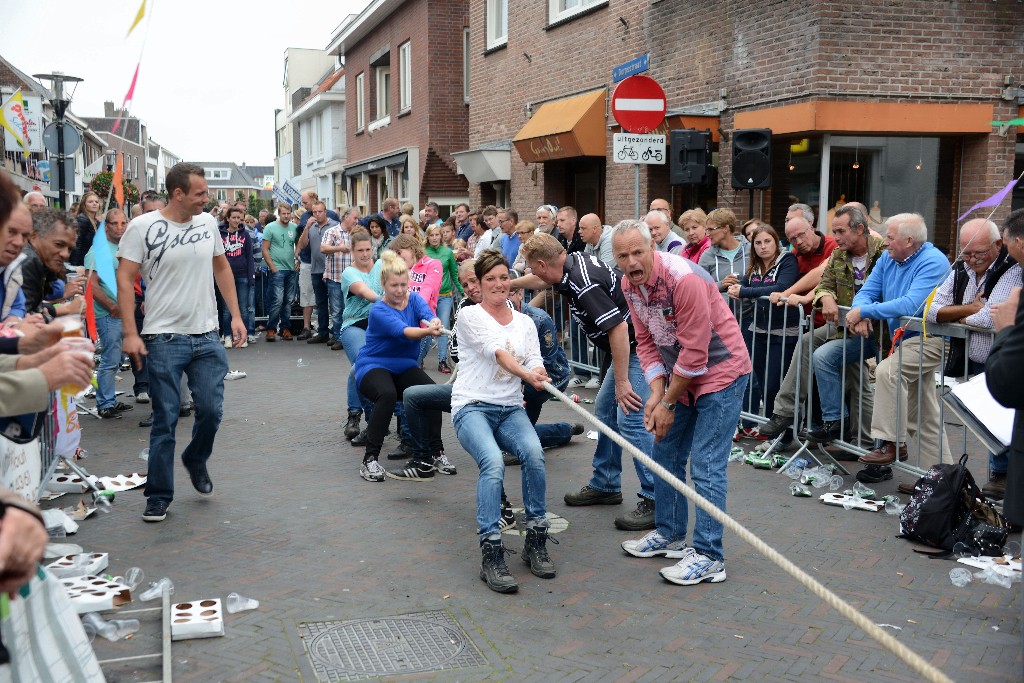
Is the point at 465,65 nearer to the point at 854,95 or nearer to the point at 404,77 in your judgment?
the point at 404,77

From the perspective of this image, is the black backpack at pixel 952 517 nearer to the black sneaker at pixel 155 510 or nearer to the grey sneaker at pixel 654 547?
the grey sneaker at pixel 654 547

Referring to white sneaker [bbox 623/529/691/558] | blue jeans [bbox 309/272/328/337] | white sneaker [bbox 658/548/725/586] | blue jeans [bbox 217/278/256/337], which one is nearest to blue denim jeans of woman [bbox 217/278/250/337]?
blue jeans [bbox 217/278/256/337]

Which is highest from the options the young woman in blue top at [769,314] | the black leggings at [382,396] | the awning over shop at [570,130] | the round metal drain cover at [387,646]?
the awning over shop at [570,130]

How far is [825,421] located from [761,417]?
82 cm

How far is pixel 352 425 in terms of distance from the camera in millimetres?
8430

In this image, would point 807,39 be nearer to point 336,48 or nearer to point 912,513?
point 912,513

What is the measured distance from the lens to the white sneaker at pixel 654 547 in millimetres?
5367

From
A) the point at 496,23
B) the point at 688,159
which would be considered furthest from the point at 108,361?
the point at 496,23

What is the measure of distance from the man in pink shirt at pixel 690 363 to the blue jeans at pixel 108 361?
6.12 meters

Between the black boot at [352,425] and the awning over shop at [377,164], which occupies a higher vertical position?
the awning over shop at [377,164]

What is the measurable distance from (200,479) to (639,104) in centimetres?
648

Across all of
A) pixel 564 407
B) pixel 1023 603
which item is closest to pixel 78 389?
pixel 1023 603

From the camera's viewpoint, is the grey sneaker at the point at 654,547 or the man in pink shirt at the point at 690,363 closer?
the man in pink shirt at the point at 690,363

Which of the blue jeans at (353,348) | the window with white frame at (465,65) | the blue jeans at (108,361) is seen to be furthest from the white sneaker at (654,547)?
the window with white frame at (465,65)
